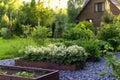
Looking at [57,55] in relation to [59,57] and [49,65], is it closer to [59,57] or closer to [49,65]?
[59,57]

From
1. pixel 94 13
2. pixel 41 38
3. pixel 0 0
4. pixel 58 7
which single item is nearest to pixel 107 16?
pixel 94 13

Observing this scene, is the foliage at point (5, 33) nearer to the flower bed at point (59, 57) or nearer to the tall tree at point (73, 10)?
the tall tree at point (73, 10)

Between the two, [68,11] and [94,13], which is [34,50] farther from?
[68,11]

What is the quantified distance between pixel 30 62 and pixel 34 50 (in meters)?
0.46

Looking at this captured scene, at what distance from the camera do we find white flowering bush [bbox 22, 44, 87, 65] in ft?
27.2

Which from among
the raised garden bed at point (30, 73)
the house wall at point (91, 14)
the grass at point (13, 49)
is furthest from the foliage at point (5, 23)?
the raised garden bed at point (30, 73)

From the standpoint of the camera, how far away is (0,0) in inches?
1565

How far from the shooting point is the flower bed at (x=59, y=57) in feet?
27.0

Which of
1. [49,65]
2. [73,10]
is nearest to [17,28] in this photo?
[73,10]

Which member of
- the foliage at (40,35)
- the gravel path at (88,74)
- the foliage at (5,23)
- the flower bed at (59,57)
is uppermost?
the foliage at (5,23)

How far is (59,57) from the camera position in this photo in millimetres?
8383

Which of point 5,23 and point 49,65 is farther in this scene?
point 5,23

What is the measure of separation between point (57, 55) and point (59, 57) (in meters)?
0.10

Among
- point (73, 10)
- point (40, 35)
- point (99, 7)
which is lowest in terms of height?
point (40, 35)
